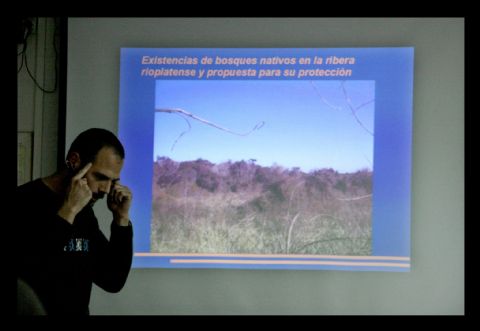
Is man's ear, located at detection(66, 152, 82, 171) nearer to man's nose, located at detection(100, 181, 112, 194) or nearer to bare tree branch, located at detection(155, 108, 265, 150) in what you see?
man's nose, located at detection(100, 181, 112, 194)

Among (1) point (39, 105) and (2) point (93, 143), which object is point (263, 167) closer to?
(2) point (93, 143)

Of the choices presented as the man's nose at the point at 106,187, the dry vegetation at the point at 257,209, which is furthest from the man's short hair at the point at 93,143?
the dry vegetation at the point at 257,209

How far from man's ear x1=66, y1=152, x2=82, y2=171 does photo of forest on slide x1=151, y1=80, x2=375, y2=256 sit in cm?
38

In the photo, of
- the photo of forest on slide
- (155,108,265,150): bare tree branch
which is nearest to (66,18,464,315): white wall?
the photo of forest on slide

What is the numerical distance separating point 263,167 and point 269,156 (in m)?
0.06

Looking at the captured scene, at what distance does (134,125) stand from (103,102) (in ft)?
0.66

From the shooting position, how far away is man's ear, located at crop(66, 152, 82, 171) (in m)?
2.14

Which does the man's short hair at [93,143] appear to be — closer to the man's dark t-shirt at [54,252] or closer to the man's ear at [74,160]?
the man's ear at [74,160]

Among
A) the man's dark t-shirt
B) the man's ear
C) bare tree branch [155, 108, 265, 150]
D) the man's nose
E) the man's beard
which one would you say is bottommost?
the man's dark t-shirt

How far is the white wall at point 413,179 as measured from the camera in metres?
2.26

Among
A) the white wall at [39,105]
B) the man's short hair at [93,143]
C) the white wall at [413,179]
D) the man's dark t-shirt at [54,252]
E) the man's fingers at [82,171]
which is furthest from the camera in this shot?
the white wall at [39,105]

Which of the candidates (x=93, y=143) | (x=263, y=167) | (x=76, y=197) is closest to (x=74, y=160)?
(x=93, y=143)

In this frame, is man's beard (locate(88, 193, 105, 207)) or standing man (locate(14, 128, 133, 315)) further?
man's beard (locate(88, 193, 105, 207))

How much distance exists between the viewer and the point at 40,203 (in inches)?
77.4
